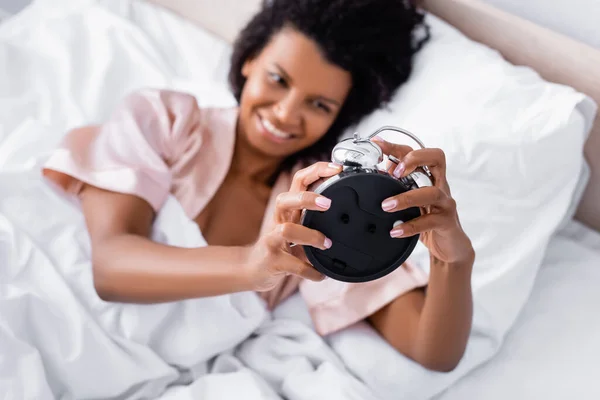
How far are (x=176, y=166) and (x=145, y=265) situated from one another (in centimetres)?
21

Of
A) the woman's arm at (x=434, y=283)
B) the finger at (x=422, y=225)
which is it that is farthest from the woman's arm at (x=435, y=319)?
the finger at (x=422, y=225)

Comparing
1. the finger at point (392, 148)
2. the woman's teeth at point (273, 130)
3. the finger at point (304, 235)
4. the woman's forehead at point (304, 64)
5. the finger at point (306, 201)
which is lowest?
the woman's teeth at point (273, 130)

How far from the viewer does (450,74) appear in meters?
0.95

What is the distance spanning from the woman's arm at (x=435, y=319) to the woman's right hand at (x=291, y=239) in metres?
0.20

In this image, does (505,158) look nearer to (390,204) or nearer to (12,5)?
(390,204)

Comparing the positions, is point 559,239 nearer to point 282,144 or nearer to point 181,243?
point 282,144

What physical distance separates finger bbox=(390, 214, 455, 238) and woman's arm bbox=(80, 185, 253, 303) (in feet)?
0.73

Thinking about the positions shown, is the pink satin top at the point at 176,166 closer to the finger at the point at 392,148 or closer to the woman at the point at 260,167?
the woman at the point at 260,167

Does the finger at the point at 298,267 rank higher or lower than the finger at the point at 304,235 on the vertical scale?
lower

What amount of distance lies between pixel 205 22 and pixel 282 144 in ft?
1.84

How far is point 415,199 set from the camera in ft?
1.74

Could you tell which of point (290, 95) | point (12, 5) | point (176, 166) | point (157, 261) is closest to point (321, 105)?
point (290, 95)

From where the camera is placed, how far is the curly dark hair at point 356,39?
3.00ft

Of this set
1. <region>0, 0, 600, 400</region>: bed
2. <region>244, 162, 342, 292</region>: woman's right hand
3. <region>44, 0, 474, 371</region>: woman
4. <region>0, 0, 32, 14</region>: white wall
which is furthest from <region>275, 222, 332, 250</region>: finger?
<region>0, 0, 32, 14</region>: white wall
